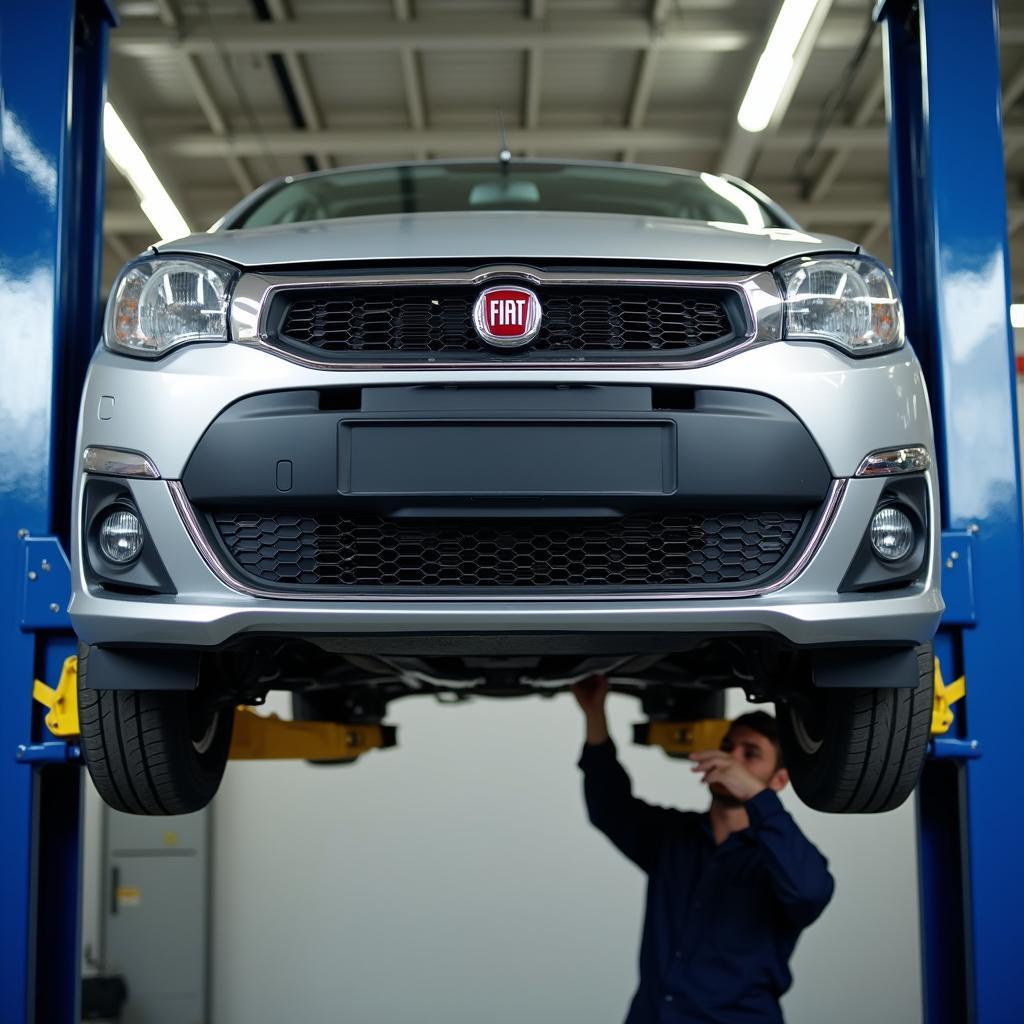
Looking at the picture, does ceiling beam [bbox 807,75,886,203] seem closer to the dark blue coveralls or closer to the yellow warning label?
the dark blue coveralls

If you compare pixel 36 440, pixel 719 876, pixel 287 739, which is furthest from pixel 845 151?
pixel 36 440

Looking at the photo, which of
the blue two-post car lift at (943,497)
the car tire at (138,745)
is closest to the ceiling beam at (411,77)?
the blue two-post car lift at (943,497)

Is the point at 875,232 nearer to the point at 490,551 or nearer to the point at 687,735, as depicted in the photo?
the point at 687,735

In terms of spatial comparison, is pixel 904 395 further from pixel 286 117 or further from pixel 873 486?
pixel 286 117

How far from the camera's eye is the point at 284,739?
3.04 meters

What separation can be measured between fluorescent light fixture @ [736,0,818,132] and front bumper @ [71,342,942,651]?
14.7ft

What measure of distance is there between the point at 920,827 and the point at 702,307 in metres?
1.26

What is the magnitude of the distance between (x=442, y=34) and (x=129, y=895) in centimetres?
627

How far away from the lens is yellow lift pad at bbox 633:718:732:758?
11.3ft

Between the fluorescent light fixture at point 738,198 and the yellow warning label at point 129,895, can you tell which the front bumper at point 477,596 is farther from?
the yellow warning label at point 129,895

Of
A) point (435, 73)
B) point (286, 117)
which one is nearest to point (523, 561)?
point (435, 73)

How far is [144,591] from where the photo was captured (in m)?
1.83

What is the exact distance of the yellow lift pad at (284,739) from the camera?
2.96 meters

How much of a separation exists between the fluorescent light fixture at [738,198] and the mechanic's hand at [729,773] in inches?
53.5
